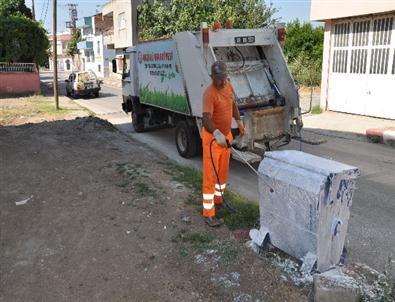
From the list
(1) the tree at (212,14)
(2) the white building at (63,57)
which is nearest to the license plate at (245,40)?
(1) the tree at (212,14)

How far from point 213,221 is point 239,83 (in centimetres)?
385

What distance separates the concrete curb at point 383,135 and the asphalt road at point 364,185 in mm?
276

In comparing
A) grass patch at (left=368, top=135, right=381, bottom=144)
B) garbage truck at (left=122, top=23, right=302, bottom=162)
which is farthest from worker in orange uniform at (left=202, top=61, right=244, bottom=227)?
grass patch at (left=368, top=135, right=381, bottom=144)

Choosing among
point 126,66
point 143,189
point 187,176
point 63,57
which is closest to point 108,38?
point 126,66

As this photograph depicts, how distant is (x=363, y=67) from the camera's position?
12883 mm

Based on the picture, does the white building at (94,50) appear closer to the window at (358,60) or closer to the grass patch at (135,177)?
the window at (358,60)

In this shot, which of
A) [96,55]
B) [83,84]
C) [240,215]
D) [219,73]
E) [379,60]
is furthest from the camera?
[96,55]

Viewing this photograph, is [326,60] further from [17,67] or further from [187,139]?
→ [17,67]

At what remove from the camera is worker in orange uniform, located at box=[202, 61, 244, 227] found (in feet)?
15.2

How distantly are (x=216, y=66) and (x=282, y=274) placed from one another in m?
2.33

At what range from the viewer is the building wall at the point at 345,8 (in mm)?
11562

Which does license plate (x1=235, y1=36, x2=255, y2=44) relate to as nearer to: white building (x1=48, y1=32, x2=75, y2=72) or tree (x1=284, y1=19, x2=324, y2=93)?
tree (x1=284, y1=19, x2=324, y2=93)

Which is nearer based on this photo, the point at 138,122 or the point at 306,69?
the point at 138,122

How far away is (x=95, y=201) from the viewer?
5.51 meters
